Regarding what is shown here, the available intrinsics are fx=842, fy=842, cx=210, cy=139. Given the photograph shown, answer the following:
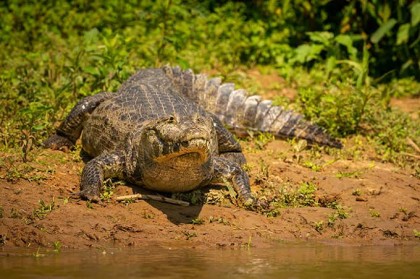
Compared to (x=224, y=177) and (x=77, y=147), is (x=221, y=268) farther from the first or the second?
(x=77, y=147)

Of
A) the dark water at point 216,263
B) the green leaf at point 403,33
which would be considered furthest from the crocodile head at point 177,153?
the green leaf at point 403,33

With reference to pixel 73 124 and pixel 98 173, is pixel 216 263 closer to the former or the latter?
pixel 98 173

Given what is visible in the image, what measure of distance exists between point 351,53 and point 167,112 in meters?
4.05

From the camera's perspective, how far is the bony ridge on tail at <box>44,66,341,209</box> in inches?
248

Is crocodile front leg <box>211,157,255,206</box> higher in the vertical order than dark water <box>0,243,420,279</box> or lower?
higher

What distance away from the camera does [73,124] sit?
8.03 metres

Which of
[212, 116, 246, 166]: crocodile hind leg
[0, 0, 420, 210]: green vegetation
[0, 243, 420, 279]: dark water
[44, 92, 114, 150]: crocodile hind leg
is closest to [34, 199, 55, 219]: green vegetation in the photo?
[0, 243, 420, 279]: dark water

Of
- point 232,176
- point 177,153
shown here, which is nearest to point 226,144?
point 232,176

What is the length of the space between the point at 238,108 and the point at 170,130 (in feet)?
9.91

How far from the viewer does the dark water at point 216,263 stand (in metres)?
5.02

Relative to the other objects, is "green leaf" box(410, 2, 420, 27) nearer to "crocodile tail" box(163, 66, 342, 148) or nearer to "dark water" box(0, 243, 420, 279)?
"crocodile tail" box(163, 66, 342, 148)

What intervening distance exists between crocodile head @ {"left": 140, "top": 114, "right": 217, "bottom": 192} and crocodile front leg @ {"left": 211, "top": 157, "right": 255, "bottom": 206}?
24 centimetres

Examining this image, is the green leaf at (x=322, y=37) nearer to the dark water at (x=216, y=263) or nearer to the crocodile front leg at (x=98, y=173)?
the crocodile front leg at (x=98, y=173)

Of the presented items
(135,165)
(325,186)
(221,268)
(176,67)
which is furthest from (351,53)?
(221,268)
